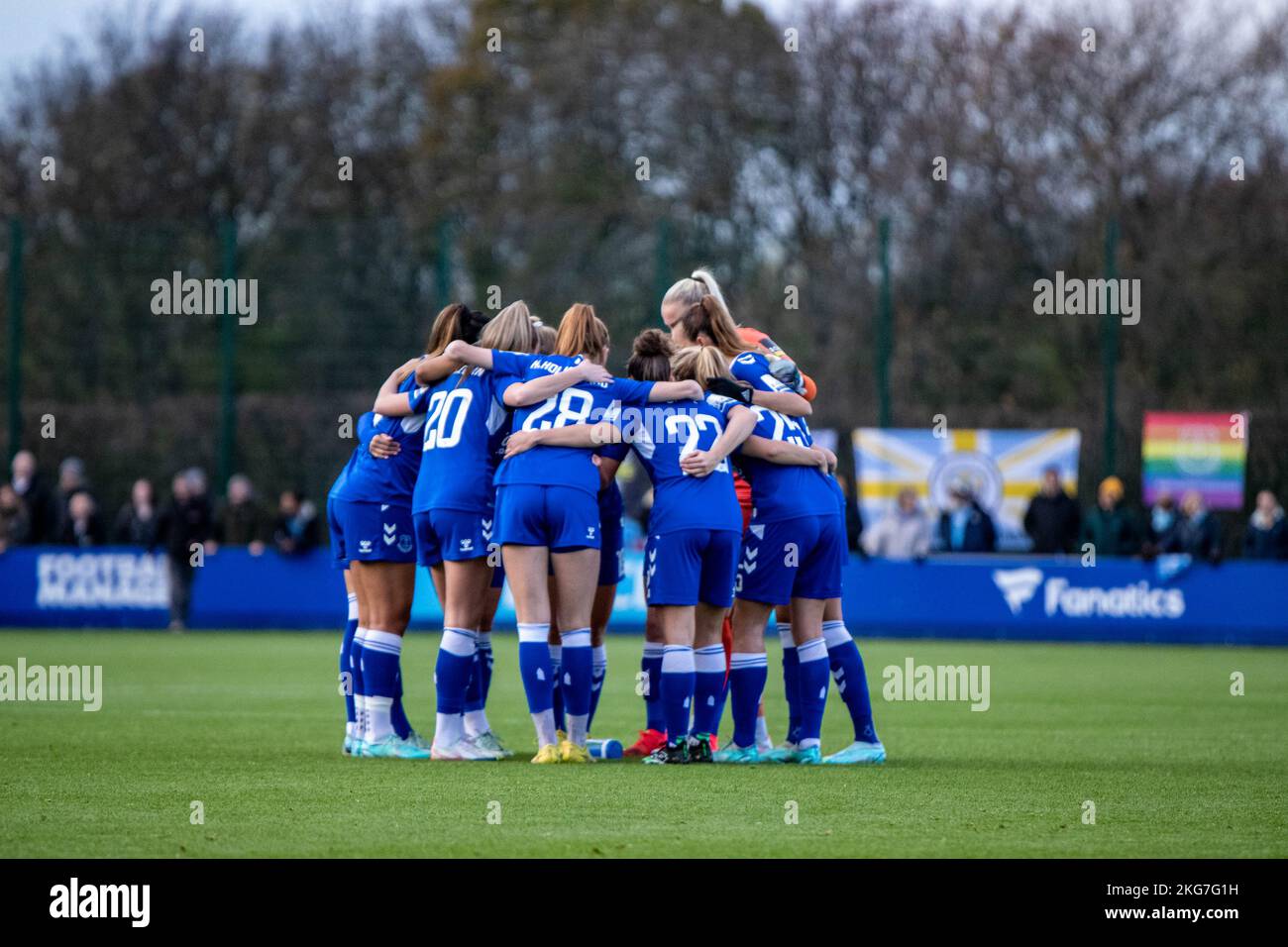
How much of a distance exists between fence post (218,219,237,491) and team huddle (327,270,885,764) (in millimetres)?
17403

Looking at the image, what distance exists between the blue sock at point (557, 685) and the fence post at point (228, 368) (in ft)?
56.7

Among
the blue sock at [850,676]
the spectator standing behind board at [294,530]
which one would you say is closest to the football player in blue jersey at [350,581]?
the blue sock at [850,676]

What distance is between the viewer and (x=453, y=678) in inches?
384

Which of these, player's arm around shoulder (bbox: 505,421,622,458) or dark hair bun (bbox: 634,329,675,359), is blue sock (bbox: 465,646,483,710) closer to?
player's arm around shoulder (bbox: 505,421,622,458)

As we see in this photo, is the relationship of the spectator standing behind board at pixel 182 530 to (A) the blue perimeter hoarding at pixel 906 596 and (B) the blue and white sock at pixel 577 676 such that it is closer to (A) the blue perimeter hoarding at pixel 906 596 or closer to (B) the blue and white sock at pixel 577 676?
(A) the blue perimeter hoarding at pixel 906 596

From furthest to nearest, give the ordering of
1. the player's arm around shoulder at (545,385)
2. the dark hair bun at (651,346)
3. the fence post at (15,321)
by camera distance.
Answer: the fence post at (15,321), the dark hair bun at (651,346), the player's arm around shoulder at (545,385)

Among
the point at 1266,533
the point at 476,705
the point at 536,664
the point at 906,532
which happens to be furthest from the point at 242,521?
the point at 536,664

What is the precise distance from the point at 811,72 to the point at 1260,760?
1064 inches

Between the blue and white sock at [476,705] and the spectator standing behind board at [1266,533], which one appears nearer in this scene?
the blue and white sock at [476,705]

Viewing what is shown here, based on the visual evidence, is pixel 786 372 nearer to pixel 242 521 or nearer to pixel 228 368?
pixel 242 521

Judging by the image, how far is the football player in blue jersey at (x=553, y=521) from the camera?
9.52 meters
